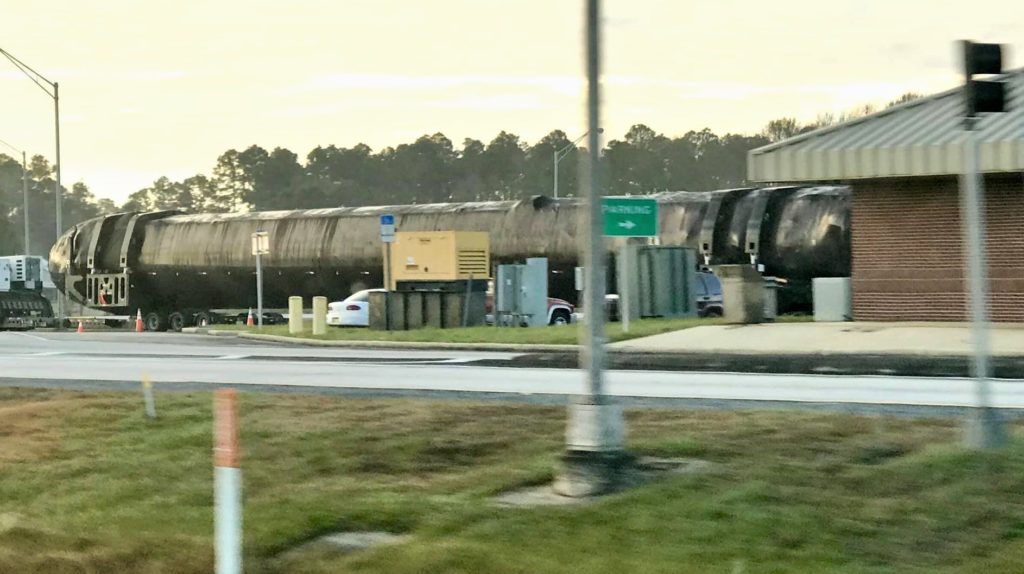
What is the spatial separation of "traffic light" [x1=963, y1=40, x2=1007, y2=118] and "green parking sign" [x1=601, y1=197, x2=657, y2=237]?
17.2 meters

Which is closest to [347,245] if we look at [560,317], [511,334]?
[560,317]

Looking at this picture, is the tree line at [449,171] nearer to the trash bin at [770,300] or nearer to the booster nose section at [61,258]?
the booster nose section at [61,258]

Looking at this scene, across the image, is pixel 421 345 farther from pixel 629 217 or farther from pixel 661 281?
pixel 661 281

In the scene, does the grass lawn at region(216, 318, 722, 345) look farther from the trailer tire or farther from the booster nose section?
the booster nose section

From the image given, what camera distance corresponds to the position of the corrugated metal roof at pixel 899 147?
23.5 m

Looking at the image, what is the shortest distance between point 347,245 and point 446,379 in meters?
22.3

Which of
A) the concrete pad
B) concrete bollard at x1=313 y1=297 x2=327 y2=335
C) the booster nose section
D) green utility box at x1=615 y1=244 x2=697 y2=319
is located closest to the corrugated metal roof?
the concrete pad

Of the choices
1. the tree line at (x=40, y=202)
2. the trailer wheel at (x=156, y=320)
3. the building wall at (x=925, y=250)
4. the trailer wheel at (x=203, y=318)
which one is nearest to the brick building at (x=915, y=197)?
the building wall at (x=925, y=250)

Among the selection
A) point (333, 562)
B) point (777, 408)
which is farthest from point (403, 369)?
point (333, 562)

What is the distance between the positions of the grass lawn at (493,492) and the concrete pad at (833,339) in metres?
9.96

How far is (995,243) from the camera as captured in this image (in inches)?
982

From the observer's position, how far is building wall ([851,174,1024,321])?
81.5ft

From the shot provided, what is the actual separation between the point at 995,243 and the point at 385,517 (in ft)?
62.6

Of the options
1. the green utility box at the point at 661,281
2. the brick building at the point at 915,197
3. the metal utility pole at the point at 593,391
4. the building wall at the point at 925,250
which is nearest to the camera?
the metal utility pole at the point at 593,391
